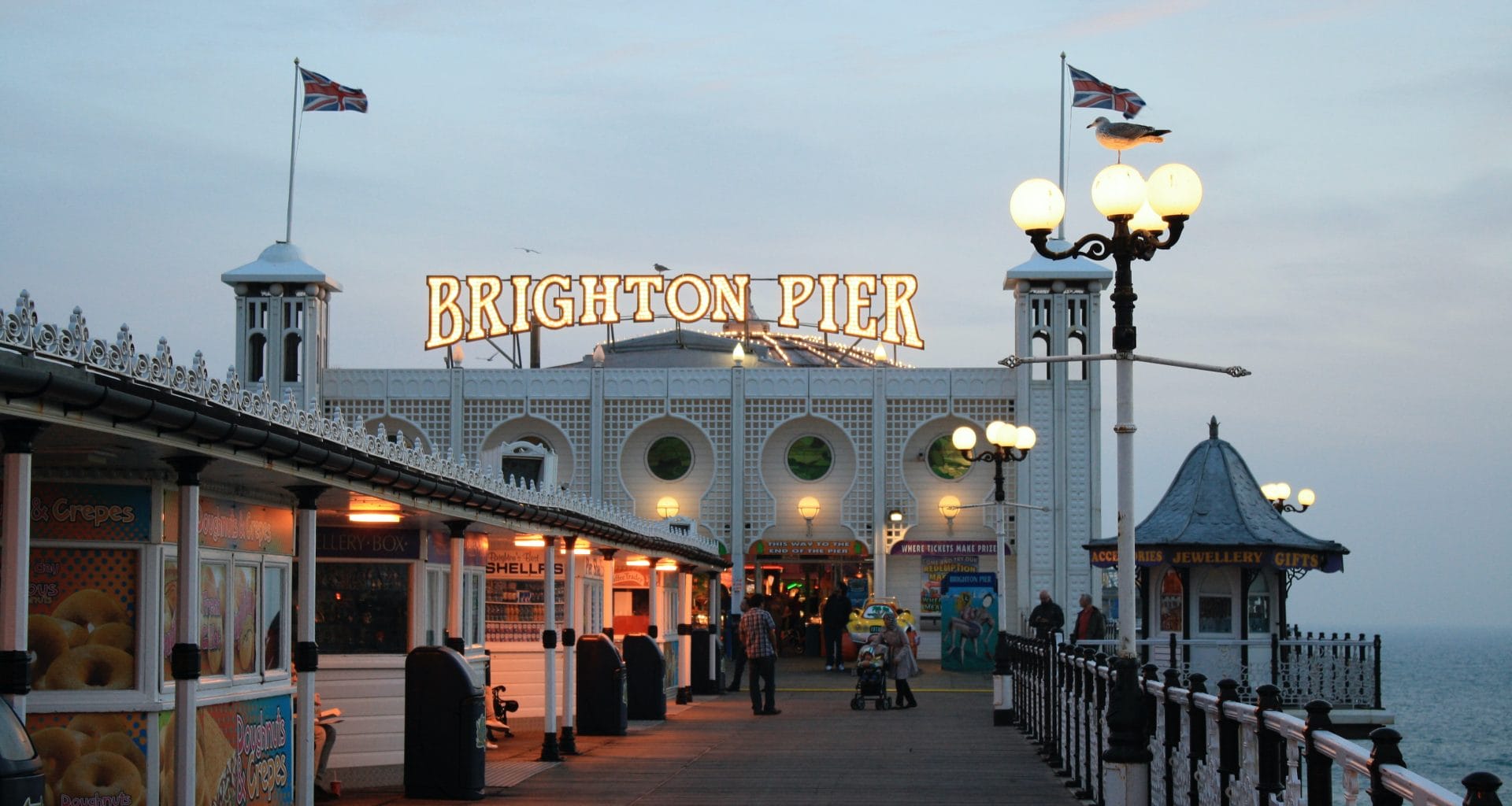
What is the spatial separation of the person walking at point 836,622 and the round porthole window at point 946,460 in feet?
23.9

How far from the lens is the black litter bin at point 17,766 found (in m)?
6.95

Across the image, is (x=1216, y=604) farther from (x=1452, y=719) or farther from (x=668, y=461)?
(x=1452, y=719)

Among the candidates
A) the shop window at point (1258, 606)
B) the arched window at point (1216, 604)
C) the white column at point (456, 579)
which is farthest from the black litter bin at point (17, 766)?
the shop window at point (1258, 606)

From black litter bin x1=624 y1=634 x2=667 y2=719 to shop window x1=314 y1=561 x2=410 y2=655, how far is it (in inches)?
303

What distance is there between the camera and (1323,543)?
28156mm

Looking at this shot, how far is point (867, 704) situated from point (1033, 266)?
18.9 metres

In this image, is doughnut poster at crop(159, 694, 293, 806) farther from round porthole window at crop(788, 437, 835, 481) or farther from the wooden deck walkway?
round porthole window at crop(788, 437, 835, 481)

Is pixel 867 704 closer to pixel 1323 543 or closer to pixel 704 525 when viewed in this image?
pixel 1323 543

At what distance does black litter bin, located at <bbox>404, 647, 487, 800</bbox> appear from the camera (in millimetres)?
14461

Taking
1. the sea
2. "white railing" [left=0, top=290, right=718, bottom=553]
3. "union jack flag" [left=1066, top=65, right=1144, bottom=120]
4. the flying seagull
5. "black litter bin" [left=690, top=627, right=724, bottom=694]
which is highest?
"union jack flag" [left=1066, top=65, right=1144, bottom=120]

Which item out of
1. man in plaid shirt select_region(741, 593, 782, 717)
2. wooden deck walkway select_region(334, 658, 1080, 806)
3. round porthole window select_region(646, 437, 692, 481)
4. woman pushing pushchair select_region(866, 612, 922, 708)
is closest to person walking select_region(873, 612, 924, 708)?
woman pushing pushchair select_region(866, 612, 922, 708)

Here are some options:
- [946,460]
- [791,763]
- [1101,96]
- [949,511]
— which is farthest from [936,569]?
[791,763]

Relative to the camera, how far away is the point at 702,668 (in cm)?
3125

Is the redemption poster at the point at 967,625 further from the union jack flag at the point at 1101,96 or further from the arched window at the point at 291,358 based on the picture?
the arched window at the point at 291,358
